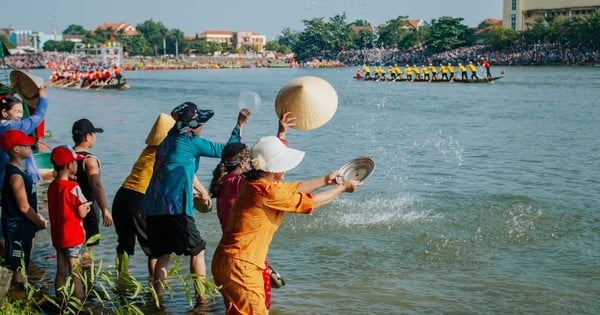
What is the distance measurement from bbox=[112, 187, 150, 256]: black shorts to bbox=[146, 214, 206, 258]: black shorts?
2.06 feet

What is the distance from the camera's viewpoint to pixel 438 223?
10.4 m

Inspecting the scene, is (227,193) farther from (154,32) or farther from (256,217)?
(154,32)

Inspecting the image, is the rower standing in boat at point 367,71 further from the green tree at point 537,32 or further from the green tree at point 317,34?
the green tree at point 537,32

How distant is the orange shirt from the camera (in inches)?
162

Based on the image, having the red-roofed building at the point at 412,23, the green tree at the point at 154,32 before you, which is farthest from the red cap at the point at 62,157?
the green tree at the point at 154,32

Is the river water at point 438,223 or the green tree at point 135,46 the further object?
the green tree at point 135,46

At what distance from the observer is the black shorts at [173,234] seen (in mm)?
5391

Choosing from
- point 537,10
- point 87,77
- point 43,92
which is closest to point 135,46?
point 537,10

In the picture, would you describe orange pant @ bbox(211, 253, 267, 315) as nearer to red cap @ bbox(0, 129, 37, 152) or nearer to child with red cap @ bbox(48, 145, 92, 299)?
child with red cap @ bbox(48, 145, 92, 299)

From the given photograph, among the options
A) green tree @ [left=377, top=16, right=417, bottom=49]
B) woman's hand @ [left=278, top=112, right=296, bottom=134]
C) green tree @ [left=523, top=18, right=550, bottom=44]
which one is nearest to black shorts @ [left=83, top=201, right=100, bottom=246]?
woman's hand @ [left=278, top=112, right=296, bottom=134]

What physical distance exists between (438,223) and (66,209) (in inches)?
239

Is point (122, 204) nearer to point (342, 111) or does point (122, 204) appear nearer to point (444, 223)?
point (444, 223)

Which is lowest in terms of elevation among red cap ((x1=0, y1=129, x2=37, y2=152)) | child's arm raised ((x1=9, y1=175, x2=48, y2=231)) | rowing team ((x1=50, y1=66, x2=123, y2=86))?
child's arm raised ((x1=9, y1=175, x2=48, y2=231))

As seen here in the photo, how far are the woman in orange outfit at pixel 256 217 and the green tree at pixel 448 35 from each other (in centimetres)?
10386
